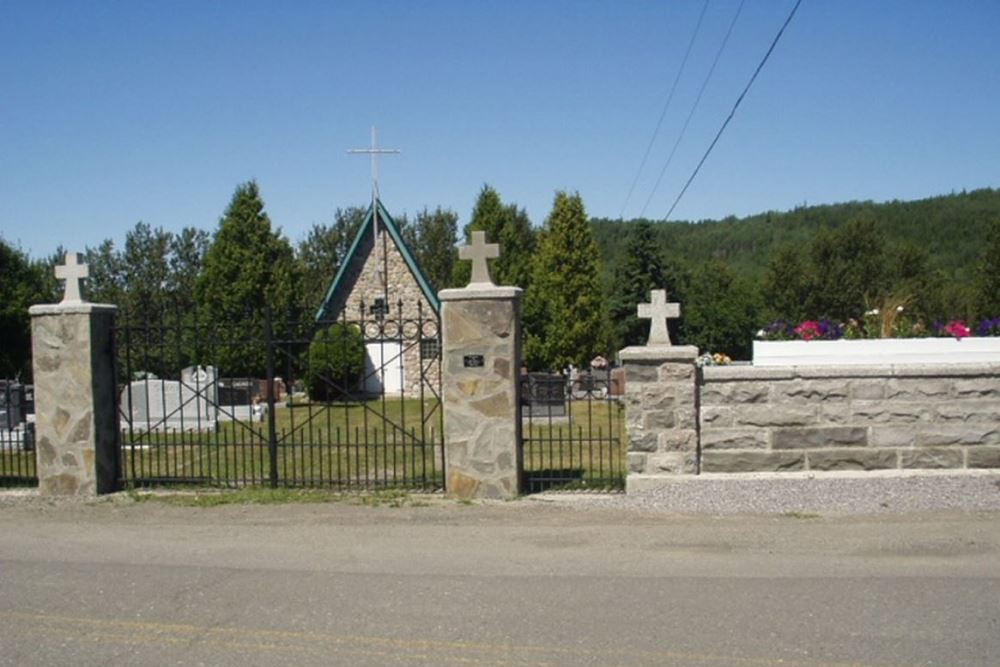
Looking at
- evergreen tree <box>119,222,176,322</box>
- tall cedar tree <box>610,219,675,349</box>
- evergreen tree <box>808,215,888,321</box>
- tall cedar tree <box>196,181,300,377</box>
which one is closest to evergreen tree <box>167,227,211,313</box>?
evergreen tree <box>119,222,176,322</box>

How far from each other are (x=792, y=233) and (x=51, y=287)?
71730 millimetres

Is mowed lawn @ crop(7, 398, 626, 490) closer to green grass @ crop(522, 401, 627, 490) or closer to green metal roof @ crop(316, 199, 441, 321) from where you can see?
green grass @ crop(522, 401, 627, 490)

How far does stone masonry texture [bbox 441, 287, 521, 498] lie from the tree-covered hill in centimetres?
6137

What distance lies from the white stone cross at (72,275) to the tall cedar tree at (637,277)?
31.8 metres

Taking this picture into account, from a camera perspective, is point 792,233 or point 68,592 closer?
point 68,592

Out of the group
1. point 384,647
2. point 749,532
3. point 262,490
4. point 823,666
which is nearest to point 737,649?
point 823,666

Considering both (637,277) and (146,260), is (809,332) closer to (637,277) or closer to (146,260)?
(637,277)

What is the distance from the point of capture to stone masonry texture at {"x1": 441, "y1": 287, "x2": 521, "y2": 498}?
9.67 metres

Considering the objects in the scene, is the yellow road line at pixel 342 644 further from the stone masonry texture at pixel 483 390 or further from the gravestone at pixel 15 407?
the gravestone at pixel 15 407

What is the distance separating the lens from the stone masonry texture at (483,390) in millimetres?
9672

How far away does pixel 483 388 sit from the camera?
Answer: 970cm

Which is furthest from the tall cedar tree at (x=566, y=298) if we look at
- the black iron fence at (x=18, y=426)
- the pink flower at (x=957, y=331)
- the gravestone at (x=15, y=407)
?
the pink flower at (x=957, y=331)

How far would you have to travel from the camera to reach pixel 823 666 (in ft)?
15.9

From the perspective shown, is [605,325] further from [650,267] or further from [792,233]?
[792,233]
